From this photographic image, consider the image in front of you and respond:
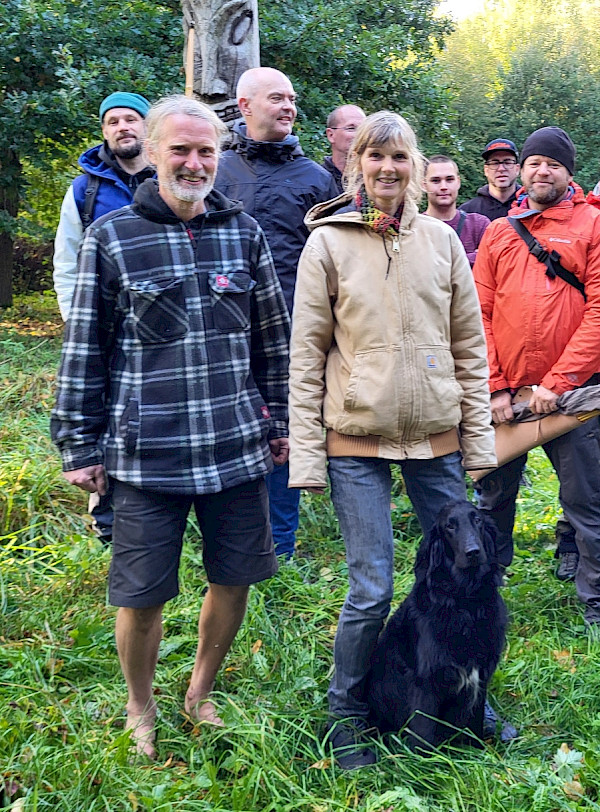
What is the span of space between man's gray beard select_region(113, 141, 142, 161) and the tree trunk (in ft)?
16.9

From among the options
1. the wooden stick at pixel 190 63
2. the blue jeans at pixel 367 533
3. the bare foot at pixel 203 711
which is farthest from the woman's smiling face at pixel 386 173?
the wooden stick at pixel 190 63

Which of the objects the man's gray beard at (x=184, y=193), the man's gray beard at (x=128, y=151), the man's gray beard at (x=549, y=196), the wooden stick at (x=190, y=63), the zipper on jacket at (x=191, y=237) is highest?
the wooden stick at (x=190, y=63)

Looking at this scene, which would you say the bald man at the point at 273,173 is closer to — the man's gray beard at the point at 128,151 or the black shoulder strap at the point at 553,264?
the man's gray beard at the point at 128,151

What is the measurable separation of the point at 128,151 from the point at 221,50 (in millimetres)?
1416

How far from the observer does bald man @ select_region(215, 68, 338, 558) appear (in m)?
4.16

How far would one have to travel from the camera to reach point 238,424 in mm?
2951

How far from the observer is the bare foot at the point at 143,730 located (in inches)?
117

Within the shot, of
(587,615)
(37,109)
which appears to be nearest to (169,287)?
(587,615)

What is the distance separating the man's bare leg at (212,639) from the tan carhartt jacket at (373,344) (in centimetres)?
56

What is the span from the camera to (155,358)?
9.29 feet

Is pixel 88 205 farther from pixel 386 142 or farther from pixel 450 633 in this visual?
pixel 450 633

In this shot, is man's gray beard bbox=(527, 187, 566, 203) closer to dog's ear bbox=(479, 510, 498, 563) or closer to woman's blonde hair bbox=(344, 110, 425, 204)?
woman's blonde hair bbox=(344, 110, 425, 204)

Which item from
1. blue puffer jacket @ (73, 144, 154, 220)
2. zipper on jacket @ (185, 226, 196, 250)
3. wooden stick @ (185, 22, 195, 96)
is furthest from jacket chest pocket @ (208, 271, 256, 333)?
wooden stick @ (185, 22, 195, 96)

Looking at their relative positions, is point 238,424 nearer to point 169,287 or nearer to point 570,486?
point 169,287
